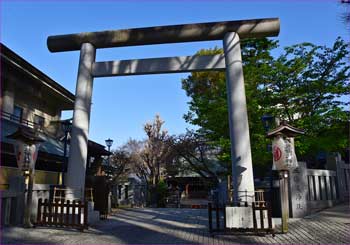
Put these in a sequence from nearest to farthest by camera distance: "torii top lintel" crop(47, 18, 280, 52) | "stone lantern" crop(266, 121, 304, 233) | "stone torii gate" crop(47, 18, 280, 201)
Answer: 1. "stone lantern" crop(266, 121, 304, 233)
2. "stone torii gate" crop(47, 18, 280, 201)
3. "torii top lintel" crop(47, 18, 280, 52)

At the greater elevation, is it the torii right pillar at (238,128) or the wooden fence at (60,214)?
the torii right pillar at (238,128)

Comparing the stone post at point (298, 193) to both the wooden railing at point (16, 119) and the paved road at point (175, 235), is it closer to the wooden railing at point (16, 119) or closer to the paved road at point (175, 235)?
the paved road at point (175, 235)

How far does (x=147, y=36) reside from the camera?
1070 centimetres

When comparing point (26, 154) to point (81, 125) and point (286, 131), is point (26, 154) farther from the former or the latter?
point (286, 131)

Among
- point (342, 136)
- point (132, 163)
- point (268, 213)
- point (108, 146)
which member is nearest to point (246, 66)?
point (342, 136)

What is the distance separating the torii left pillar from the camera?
389 inches

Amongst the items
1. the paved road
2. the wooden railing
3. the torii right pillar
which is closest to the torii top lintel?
the torii right pillar

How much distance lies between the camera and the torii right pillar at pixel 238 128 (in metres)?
9.03

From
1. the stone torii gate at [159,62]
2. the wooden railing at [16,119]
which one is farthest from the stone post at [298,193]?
Result: the wooden railing at [16,119]

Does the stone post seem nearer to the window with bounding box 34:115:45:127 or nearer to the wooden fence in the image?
the wooden fence

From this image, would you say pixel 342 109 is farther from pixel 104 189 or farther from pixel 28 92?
pixel 28 92

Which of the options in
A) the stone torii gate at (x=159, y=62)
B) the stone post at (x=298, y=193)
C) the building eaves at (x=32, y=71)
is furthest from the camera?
the building eaves at (x=32, y=71)

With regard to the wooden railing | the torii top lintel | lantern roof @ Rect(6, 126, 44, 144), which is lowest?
lantern roof @ Rect(6, 126, 44, 144)

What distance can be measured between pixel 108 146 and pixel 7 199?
39.3 ft
